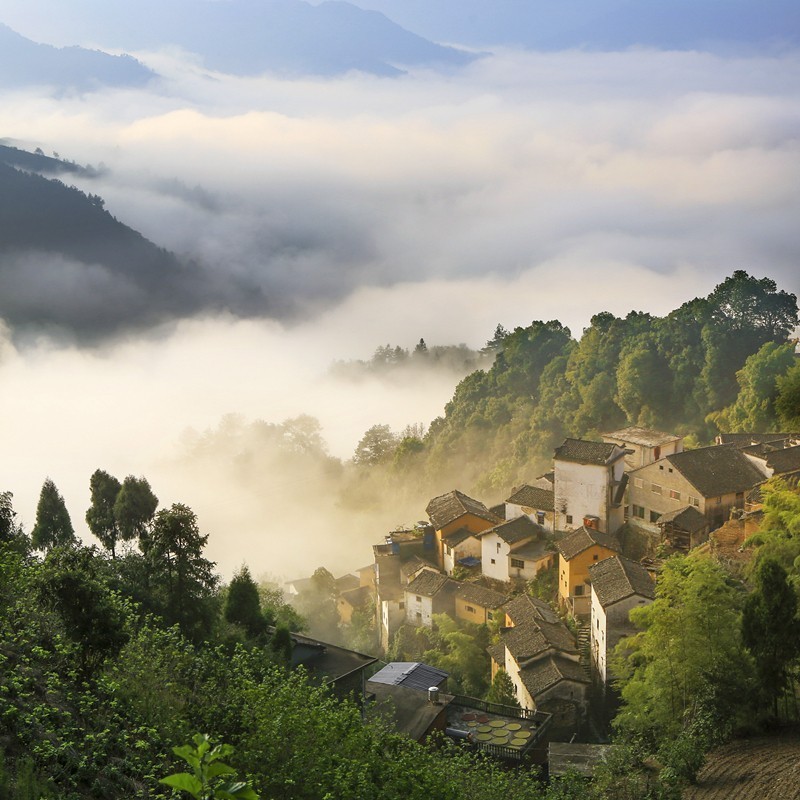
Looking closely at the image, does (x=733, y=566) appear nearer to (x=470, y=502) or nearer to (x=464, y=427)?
(x=470, y=502)

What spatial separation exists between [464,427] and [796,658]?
144 ft

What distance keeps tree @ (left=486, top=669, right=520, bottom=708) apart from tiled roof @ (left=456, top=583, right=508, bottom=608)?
4.22 m

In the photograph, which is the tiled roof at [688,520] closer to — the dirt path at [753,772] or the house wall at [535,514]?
the house wall at [535,514]

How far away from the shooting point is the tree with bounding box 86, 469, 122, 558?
89.9ft

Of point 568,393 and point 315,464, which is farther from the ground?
point 568,393

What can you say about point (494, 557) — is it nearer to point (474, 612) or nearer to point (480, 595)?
point (480, 595)

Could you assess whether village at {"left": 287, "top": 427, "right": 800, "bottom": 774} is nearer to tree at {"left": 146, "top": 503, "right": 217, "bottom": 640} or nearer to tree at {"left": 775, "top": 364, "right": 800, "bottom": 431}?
tree at {"left": 775, "top": 364, "right": 800, "bottom": 431}

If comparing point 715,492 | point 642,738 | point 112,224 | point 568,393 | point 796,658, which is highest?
point 112,224

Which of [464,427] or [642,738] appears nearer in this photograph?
[642,738]

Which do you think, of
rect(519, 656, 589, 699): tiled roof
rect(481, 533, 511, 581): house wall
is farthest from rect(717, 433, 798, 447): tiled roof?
rect(519, 656, 589, 699): tiled roof

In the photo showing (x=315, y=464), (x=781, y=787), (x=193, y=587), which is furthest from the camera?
(x=315, y=464)

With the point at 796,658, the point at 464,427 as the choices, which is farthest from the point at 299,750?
the point at 464,427

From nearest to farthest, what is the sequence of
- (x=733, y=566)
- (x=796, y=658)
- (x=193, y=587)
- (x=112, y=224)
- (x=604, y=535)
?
1. (x=796, y=658)
2. (x=193, y=587)
3. (x=733, y=566)
4. (x=604, y=535)
5. (x=112, y=224)

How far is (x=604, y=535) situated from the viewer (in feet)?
106
